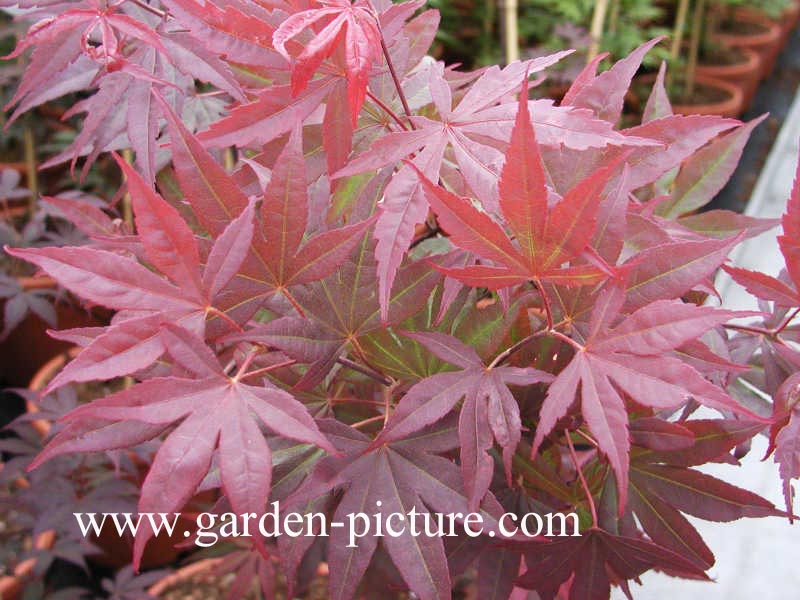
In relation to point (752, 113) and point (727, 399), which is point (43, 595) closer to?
point (727, 399)

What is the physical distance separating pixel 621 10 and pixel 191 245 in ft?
7.57

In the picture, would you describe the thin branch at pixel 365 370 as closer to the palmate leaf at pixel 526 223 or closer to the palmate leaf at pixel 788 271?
the palmate leaf at pixel 526 223

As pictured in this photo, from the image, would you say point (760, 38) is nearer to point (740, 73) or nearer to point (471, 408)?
point (740, 73)

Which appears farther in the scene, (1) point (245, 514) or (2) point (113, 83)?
(2) point (113, 83)

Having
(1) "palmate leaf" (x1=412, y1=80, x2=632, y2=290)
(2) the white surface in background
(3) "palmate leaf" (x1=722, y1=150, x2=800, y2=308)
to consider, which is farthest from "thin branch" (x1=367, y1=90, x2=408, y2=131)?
(2) the white surface in background

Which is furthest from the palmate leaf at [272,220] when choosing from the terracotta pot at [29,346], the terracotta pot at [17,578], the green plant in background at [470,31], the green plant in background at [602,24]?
the green plant in background at [470,31]

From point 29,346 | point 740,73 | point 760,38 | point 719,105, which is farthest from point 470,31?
point 29,346

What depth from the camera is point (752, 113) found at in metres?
2.74

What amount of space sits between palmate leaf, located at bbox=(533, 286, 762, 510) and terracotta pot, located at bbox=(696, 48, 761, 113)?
2.44 metres

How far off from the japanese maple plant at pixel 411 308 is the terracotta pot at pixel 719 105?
176cm

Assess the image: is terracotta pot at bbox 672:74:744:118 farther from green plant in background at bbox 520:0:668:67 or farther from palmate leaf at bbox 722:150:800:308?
palmate leaf at bbox 722:150:800:308

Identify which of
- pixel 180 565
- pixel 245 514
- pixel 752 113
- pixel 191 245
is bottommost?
pixel 180 565

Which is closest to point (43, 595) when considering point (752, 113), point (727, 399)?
point (727, 399)

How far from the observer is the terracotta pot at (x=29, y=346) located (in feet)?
5.55
